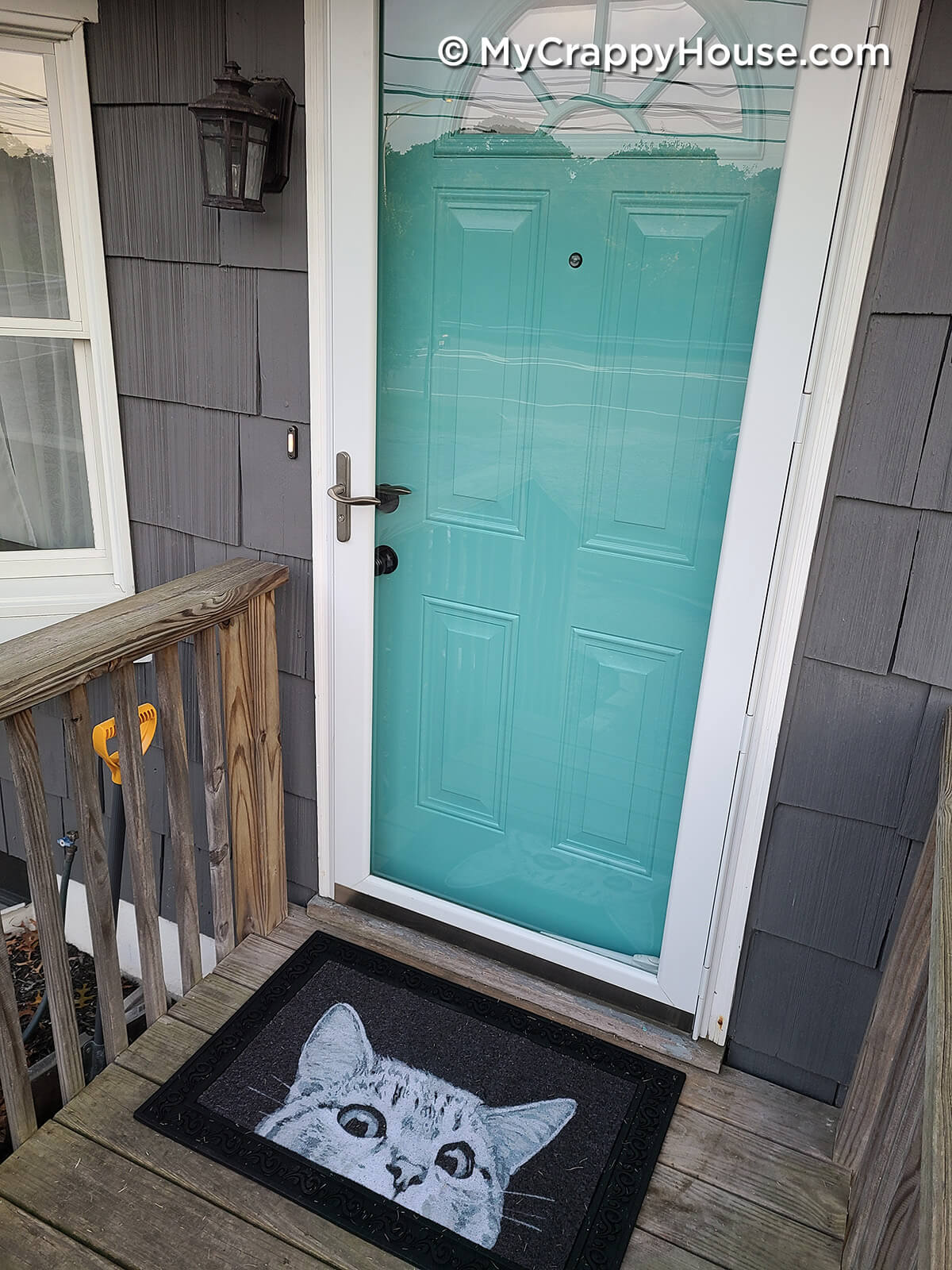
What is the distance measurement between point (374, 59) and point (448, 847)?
1689 mm

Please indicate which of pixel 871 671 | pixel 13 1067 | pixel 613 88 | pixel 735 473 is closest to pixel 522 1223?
pixel 13 1067

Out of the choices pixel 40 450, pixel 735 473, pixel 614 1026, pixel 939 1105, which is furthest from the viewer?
pixel 40 450

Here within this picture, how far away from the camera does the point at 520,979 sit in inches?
81.3

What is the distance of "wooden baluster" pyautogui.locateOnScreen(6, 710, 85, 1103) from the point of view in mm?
1459

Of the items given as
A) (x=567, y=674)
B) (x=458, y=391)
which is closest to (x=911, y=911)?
(x=567, y=674)

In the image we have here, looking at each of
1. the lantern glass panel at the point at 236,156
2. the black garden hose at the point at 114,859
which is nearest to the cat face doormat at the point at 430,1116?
the black garden hose at the point at 114,859

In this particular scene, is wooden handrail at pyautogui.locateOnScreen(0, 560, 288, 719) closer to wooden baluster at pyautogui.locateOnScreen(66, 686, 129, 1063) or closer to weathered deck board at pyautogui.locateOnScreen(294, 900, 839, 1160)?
wooden baluster at pyautogui.locateOnScreen(66, 686, 129, 1063)

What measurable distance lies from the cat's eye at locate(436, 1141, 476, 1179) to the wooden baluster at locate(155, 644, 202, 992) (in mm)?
710

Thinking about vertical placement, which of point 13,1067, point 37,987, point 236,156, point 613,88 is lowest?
point 37,987

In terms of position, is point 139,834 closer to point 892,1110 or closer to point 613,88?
point 892,1110

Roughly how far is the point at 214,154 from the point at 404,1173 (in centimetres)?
194

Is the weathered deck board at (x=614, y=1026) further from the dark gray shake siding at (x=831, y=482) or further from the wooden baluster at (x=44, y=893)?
the wooden baluster at (x=44, y=893)

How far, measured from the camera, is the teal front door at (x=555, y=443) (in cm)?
155

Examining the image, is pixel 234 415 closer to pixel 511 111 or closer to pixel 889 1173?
pixel 511 111
